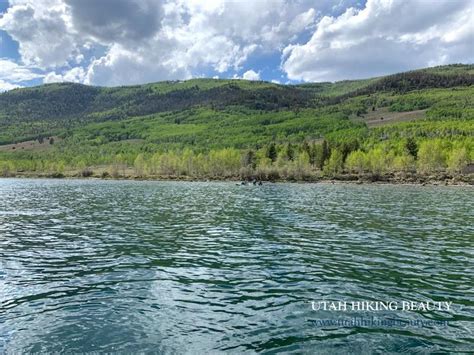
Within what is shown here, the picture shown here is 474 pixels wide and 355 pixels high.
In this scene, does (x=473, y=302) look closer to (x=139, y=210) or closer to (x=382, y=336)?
(x=382, y=336)

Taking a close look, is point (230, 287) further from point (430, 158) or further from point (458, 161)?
point (430, 158)

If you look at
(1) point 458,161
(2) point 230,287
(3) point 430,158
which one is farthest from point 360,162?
(2) point 230,287

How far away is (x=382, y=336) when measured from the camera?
15586 millimetres

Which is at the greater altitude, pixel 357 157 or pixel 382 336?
pixel 357 157

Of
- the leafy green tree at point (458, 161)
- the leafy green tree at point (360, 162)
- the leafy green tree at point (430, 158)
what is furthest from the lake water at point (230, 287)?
the leafy green tree at point (360, 162)

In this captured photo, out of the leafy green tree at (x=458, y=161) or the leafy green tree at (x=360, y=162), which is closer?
the leafy green tree at (x=458, y=161)

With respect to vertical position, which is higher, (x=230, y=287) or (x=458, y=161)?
(x=458, y=161)

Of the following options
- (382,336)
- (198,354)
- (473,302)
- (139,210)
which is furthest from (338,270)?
(139,210)

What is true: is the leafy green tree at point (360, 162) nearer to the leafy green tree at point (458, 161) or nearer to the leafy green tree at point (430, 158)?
the leafy green tree at point (430, 158)

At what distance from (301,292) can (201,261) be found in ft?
30.1

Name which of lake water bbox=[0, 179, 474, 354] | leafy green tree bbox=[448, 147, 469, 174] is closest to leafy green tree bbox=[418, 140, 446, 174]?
leafy green tree bbox=[448, 147, 469, 174]

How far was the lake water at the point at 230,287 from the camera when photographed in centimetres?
1543

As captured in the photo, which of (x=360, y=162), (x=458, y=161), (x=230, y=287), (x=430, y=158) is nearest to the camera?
(x=230, y=287)

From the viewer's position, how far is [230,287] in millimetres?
21984
